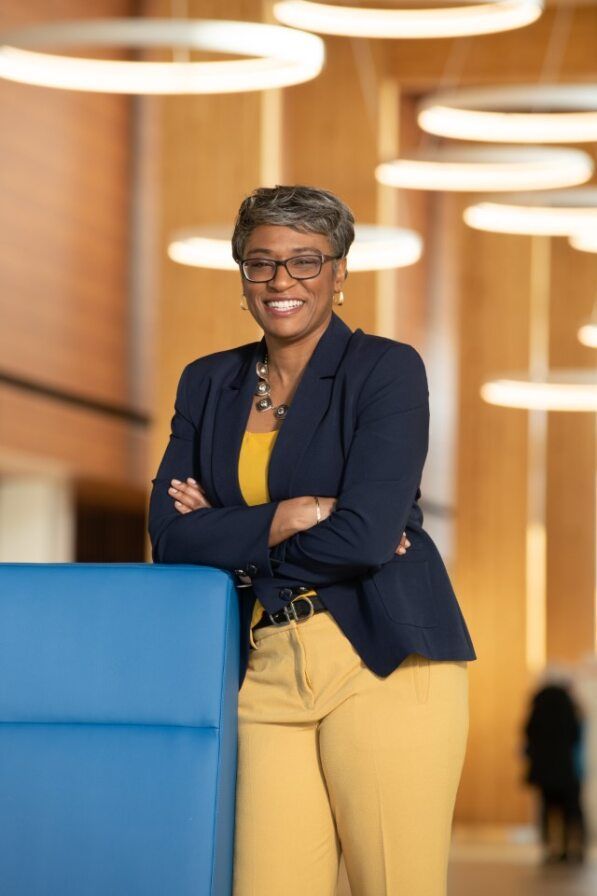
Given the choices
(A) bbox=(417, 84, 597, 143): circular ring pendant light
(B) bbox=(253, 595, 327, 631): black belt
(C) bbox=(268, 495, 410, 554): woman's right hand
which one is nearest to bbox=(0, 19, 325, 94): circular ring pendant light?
(A) bbox=(417, 84, 597, 143): circular ring pendant light

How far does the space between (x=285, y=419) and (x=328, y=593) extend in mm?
408

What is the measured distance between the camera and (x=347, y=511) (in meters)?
3.67

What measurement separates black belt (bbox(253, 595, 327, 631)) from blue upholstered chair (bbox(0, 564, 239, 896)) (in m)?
0.09

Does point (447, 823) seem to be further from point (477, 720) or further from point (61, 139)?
point (477, 720)

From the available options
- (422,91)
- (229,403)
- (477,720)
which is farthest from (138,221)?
(229,403)

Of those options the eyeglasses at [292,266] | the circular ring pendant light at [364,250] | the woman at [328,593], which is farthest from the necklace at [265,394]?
the circular ring pendant light at [364,250]

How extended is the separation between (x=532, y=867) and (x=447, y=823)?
11.5m

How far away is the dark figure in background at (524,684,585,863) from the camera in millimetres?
16844

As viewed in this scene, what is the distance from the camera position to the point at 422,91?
22422 mm

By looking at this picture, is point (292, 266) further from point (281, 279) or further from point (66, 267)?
point (66, 267)

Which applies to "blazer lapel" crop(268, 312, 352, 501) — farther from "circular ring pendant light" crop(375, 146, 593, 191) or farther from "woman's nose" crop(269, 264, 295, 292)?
"circular ring pendant light" crop(375, 146, 593, 191)

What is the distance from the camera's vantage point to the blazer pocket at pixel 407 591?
12.0ft

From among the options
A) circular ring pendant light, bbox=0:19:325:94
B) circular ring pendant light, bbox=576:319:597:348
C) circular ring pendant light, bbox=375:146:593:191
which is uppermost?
circular ring pendant light, bbox=375:146:593:191

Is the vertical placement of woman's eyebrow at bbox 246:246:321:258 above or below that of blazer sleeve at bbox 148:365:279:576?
above
